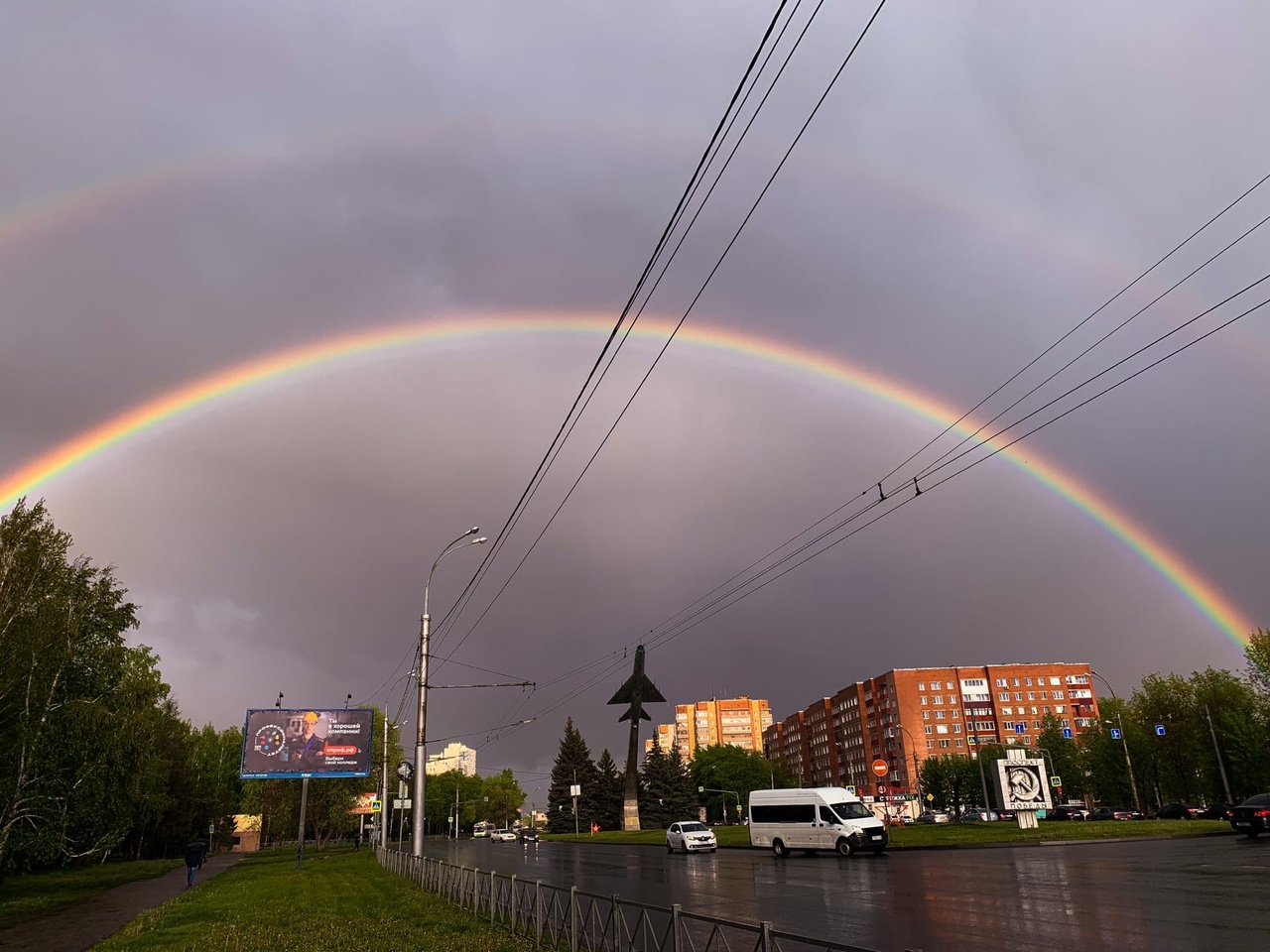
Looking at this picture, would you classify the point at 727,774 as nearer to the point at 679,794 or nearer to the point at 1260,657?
the point at 679,794

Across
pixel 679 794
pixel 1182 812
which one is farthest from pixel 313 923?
pixel 679 794

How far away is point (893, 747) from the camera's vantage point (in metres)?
149

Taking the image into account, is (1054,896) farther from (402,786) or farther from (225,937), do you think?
(402,786)

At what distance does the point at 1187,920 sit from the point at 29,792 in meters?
39.3

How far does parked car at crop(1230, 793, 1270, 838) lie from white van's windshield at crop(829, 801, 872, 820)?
13.6 metres

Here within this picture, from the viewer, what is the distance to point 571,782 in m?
115

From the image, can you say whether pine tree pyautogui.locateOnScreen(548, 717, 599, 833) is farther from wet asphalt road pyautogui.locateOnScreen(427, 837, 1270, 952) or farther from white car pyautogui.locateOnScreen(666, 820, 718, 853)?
wet asphalt road pyautogui.locateOnScreen(427, 837, 1270, 952)

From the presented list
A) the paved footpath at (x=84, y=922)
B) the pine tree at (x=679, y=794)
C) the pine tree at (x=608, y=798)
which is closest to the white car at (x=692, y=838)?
the paved footpath at (x=84, y=922)

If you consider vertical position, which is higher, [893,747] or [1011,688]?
[1011,688]

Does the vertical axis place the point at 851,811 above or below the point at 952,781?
above

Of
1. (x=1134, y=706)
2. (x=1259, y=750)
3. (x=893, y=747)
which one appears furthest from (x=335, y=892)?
(x=893, y=747)

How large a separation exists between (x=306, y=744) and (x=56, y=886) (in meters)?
12.2

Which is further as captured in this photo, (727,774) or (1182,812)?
(727,774)

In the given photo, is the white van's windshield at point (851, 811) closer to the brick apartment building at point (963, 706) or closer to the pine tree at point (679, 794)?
the pine tree at point (679, 794)
